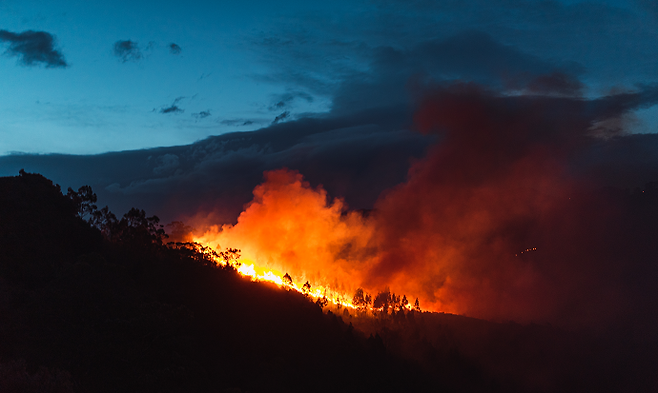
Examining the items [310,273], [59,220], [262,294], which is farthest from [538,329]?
[59,220]

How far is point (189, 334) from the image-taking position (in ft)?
224

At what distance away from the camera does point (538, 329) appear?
195750mm

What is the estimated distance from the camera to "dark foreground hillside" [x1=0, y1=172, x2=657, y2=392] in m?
34.8

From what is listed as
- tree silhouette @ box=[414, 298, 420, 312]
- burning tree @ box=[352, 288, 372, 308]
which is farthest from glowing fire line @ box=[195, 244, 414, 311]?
A: tree silhouette @ box=[414, 298, 420, 312]

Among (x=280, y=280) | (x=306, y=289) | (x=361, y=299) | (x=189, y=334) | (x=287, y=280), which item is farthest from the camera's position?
(x=361, y=299)

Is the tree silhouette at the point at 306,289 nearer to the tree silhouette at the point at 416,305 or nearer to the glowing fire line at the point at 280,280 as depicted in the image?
the glowing fire line at the point at 280,280

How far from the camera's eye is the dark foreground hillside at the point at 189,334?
34.8 metres

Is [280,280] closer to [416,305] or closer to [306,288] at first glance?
[306,288]

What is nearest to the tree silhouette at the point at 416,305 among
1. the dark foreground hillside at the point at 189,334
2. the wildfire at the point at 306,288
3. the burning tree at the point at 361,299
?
the wildfire at the point at 306,288

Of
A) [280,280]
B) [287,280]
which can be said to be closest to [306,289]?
[287,280]

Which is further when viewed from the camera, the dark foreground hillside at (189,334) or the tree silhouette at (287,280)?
the tree silhouette at (287,280)

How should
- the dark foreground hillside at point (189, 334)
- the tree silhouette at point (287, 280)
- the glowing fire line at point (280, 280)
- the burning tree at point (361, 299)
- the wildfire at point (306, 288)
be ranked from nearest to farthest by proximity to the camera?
the dark foreground hillside at point (189, 334) < the wildfire at point (306, 288) < the glowing fire line at point (280, 280) < the tree silhouette at point (287, 280) < the burning tree at point (361, 299)

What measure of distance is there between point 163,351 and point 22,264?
24.6 meters

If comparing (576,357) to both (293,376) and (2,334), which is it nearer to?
(293,376)
